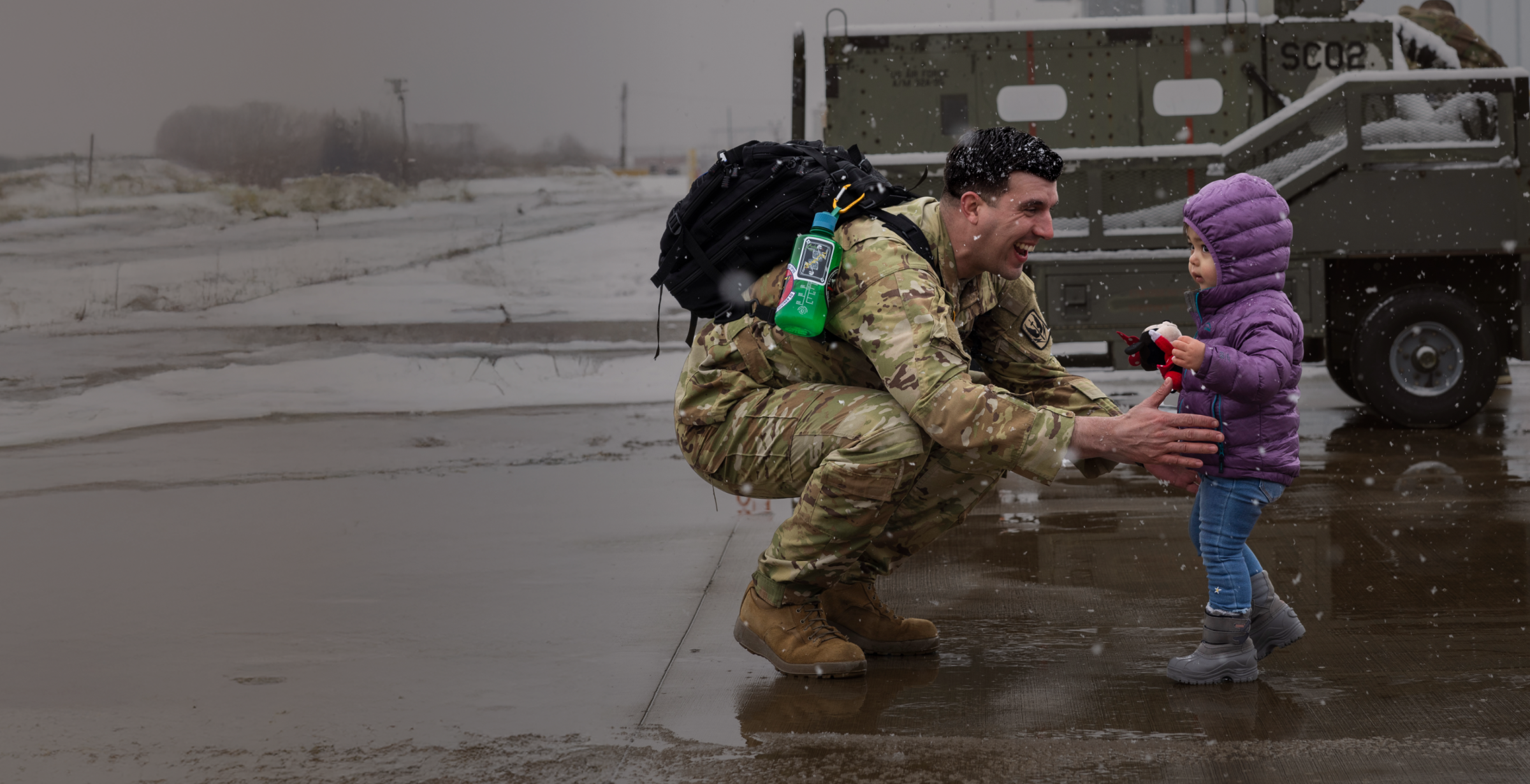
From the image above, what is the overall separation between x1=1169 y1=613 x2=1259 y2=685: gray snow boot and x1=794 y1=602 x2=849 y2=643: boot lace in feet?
2.68

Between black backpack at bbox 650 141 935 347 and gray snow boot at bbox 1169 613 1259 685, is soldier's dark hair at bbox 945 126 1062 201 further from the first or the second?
gray snow boot at bbox 1169 613 1259 685

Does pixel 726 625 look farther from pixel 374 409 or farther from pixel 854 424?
pixel 374 409

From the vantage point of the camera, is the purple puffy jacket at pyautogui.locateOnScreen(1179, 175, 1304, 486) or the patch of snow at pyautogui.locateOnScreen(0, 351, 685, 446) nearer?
the purple puffy jacket at pyautogui.locateOnScreen(1179, 175, 1304, 486)

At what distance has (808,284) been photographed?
3268 millimetres

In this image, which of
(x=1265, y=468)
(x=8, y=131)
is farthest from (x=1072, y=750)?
(x=8, y=131)

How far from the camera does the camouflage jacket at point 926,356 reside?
3197 millimetres

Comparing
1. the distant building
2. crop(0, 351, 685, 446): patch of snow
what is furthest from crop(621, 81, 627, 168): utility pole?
crop(0, 351, 685, 446): patch of snow

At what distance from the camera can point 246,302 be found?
67.2 ft

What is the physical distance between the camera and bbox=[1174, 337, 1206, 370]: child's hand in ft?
10.1

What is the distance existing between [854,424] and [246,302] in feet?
61.7

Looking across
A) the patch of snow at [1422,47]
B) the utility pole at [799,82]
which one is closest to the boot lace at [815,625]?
the utility pole at [799,82]

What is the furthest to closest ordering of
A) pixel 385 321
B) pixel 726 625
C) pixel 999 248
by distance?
1. pixel 385 321
2. pixel 726 625
3. pixel 999 248

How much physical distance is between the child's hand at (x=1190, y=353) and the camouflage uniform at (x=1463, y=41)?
6916 mm

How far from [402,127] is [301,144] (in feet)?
8.50
